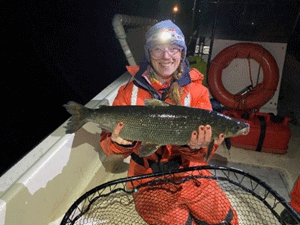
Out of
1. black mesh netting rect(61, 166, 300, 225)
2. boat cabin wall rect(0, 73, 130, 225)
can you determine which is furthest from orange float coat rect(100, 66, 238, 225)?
boat cabin wall rect(0, 73, 130, 225)

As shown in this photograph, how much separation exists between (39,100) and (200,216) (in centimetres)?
1086

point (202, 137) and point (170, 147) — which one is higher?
point (202, 137)

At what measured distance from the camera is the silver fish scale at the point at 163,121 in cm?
214

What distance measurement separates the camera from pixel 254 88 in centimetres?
539

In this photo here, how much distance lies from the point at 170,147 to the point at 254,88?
3.65 meters

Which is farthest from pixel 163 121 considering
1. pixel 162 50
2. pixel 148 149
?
pixel 162 50

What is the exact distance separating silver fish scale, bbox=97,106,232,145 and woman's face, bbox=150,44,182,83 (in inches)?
23.8

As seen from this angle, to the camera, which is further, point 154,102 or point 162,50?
point 162,50

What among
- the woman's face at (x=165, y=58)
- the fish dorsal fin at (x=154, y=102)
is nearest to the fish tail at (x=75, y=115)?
the fish dorsal fin at (x=154, y=102)

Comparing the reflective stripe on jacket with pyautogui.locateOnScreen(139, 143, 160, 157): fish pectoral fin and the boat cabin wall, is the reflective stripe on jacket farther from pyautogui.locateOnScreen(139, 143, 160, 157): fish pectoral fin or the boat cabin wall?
the boat cabin wall

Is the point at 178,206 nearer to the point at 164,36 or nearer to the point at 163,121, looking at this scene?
the point at 163,121

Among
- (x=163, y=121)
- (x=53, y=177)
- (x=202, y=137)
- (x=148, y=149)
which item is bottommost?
(x=53, y=177)

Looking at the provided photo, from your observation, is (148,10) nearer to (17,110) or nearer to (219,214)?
(17,110)

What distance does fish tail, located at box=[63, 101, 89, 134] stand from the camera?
7.35 feet
